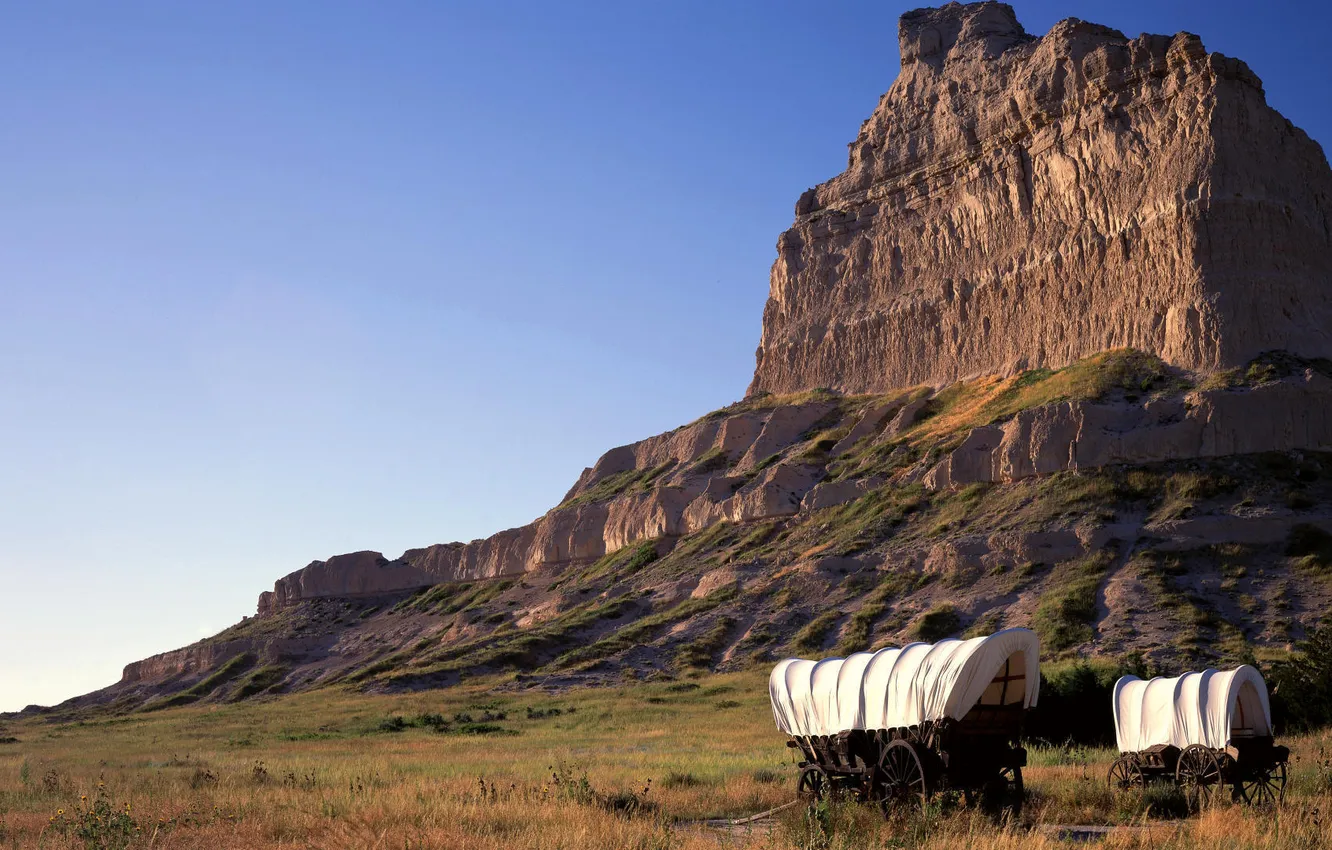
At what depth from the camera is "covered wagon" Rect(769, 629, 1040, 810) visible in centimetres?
1291

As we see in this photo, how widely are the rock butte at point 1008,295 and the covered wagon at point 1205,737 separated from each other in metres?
30.3

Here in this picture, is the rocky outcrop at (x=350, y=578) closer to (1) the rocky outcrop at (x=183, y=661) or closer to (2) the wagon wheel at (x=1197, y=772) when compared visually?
(1) the rocky outcrop at (x=183, y=661)

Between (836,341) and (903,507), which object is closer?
(903,507)

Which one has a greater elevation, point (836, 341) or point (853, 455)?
point (836, 341)

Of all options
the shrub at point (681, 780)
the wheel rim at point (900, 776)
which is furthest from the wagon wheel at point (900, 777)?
the shrub at point (681, 780)

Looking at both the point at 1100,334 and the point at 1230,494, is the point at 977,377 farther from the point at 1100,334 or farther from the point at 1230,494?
the point at 1230,494

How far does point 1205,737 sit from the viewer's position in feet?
51.2

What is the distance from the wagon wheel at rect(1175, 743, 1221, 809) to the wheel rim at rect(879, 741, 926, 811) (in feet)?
15.0

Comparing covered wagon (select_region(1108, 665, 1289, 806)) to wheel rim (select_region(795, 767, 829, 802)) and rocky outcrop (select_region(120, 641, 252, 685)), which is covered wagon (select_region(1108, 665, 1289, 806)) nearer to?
wheel rim (select_region(795, 767, 829, 802))

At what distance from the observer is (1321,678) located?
996 inches

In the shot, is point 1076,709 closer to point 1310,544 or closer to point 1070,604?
point 1070,604

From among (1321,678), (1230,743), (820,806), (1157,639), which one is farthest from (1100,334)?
(820,806)

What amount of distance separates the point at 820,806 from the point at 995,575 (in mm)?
35982

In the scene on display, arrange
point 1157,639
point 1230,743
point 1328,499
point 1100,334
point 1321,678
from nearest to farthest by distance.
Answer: point 1230,743
point 1321,678
point 1157,639
point 1328,499
point 1100,334
